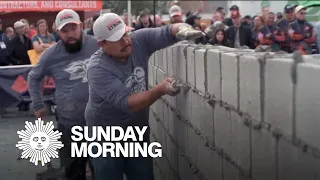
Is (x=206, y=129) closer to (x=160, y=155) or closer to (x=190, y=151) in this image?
(x=190, y=151)

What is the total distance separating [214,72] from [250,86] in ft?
2.51

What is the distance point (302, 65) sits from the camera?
2.31 m

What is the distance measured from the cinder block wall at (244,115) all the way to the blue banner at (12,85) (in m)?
5.91

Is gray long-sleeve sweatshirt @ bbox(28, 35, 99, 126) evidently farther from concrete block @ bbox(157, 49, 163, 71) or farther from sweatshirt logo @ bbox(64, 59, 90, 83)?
concrete block @ bbox(157, 49, 163, 71)

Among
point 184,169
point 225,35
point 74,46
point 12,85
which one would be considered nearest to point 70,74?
point 74,46

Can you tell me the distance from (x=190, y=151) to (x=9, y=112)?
5.68 metres

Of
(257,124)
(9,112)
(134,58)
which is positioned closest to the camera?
(257,124)

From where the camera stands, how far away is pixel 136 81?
428cm

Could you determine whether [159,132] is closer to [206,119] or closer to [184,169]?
[184,169]

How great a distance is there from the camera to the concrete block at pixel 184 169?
455 centimetres

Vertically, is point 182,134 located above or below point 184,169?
above

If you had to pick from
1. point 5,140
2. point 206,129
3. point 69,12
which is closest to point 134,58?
point 206,129

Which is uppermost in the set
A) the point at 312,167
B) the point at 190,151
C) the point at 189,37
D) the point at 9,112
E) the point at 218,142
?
the point at 189,37

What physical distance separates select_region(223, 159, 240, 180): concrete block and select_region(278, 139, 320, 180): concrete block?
2.19 ft
